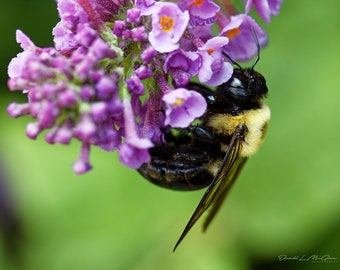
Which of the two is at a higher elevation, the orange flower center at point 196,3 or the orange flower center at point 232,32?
the orange flower center at point 196,3

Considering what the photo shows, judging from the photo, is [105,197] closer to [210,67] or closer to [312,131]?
[312,131]

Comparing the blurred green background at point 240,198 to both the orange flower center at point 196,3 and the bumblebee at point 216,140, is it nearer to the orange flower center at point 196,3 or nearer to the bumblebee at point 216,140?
the bumblebee at point 216,140

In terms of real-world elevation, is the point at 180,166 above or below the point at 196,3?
below

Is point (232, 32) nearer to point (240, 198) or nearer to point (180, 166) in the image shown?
point (180, 166)
